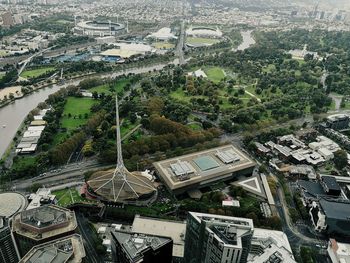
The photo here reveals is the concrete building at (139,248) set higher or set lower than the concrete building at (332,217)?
higher

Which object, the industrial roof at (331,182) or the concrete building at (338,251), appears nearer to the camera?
the concrete building at (338,251)

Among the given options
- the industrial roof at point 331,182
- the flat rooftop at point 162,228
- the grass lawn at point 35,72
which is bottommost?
the grass lawn at point 35,72

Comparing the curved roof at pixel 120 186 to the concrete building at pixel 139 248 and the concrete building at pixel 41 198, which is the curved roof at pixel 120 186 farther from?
the concrete building at pixel 139 248

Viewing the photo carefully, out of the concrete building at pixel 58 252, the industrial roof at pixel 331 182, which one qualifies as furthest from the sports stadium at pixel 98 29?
the concrete building at pixel 58 252

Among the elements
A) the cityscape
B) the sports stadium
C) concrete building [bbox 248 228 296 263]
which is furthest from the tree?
the sports stadium

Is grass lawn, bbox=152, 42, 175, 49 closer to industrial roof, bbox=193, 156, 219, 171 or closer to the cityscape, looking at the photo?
the cityscape
